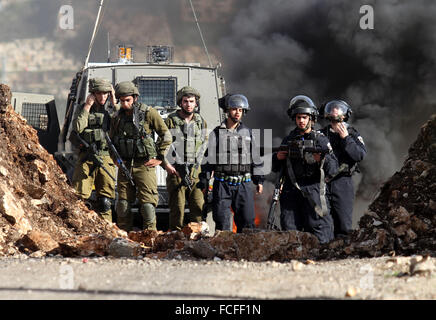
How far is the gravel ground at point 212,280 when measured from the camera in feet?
14.0

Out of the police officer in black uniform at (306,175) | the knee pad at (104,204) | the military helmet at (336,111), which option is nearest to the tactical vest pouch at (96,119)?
the knee pad at (104,204)

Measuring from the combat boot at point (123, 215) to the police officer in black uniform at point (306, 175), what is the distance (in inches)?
82.8

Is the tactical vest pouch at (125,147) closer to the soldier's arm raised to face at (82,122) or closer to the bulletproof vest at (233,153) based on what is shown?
the soldier's arm raised to face at (82,122)

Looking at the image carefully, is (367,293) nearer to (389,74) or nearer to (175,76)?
(175,76)

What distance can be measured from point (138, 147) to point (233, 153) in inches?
53.9

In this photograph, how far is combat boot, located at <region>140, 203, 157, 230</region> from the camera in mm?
8180

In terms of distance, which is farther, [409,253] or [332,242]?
[332,242]

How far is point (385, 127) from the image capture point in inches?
607

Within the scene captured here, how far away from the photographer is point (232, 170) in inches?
279

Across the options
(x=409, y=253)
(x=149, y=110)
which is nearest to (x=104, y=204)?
(x=149, y=110)

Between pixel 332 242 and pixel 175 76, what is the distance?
13.6ft

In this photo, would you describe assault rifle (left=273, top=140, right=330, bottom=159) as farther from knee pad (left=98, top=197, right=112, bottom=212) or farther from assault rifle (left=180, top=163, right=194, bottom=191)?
knee pad (left=98, top=197, right=112, bottom=212)

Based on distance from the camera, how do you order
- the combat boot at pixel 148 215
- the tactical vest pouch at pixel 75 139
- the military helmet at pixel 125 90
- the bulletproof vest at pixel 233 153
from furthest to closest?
the tactical vest pouch at pixel 75 139
the combat boot at pixel 148 215
the military helmet at pixel 125 90
the bulletproof vest at pixel 233 153

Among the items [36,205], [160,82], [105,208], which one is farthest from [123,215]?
[160,82]
